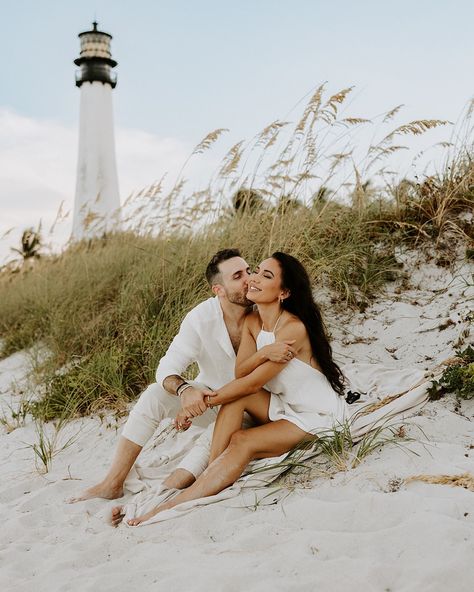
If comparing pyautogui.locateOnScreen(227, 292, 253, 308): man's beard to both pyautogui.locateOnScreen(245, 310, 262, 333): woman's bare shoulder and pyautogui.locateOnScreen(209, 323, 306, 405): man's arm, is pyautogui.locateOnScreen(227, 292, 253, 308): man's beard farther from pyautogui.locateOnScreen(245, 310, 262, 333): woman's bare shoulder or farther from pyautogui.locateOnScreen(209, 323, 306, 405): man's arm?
pyautogui.locateOnScreen(209, 323, 306, 405): man's arm

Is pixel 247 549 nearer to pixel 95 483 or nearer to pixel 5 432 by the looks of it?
pixel 95 483

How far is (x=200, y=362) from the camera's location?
146 inches

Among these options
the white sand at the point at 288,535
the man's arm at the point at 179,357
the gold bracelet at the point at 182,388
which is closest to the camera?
the white sand at the point at 288,535

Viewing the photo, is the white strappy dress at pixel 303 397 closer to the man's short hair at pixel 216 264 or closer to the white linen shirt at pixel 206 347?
the white linen shirt at pixel 206 347

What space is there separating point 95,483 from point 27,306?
336 centimetres

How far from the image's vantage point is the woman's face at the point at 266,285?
11.1 ft

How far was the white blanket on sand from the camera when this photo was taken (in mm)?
3018

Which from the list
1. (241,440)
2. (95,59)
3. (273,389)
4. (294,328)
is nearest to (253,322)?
(294,328)

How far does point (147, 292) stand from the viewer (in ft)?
17.3

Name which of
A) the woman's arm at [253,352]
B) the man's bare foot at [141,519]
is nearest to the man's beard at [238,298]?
the woman's arm at [253,352]

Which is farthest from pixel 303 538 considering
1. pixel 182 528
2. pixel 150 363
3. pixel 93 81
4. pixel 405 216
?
pixel 93 81

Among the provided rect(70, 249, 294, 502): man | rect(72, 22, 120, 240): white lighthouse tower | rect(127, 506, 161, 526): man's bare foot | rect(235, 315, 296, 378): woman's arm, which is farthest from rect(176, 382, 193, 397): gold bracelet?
rect(72, 22, 120, 240): white lighthouse tower

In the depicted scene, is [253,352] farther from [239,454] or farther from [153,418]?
[153,418]

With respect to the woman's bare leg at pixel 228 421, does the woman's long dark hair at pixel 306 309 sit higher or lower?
higher
